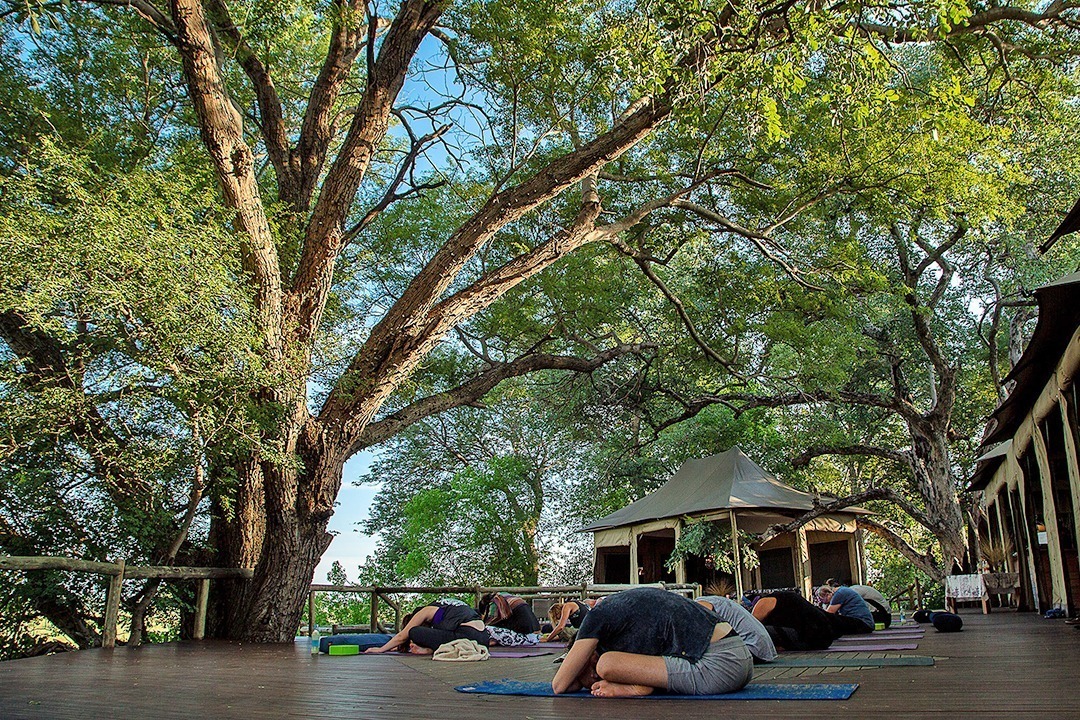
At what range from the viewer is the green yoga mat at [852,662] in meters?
4.36

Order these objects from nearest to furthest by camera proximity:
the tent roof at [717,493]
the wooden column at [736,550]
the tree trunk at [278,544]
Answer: the tree trunk at [278,544] → the wooden column at [736,550] → the tent roof at [717,493]

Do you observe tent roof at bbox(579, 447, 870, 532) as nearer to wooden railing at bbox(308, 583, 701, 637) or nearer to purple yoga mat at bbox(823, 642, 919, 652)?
wooden railing at bbox(308, 583, 701, 637)

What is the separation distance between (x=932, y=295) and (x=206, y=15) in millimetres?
13059

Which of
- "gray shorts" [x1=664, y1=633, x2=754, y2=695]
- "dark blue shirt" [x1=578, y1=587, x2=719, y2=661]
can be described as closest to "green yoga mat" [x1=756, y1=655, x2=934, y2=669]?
"gray shorts" [x1=664, y1=633, x2=754, y2=695]

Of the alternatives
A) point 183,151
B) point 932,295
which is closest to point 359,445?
point 183,151

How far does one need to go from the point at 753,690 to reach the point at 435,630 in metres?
3.81

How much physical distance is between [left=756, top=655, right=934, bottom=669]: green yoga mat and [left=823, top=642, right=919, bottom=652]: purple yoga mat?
2.46 ft

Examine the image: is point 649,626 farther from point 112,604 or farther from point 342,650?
point 112,604

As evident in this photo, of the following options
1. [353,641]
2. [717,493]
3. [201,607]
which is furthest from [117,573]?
[717,493]

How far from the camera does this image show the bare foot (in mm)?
3268

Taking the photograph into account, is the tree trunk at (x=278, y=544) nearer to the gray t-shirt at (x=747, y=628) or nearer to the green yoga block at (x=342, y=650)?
the green yoga block at (x=342, y=650)

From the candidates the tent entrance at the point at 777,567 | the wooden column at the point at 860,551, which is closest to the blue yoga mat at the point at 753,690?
the wooden column at the point at 860,551

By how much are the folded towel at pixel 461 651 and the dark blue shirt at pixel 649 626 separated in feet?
9.10

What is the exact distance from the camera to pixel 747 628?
15.5ft
